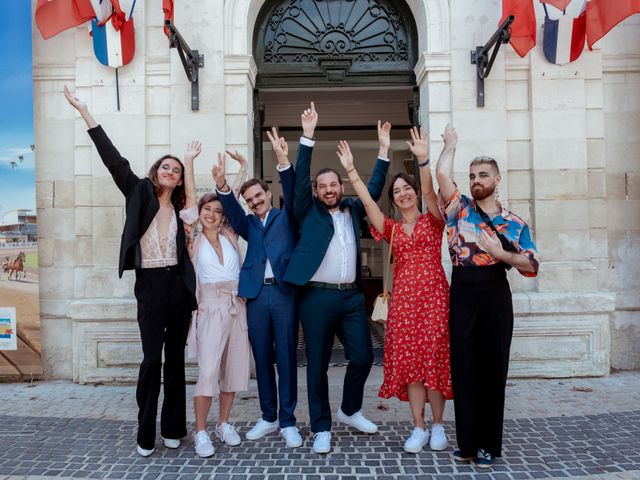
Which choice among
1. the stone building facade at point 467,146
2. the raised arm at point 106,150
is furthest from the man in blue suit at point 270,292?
the stone building facade at point 467,146

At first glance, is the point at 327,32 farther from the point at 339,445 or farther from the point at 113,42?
the point at 339,445

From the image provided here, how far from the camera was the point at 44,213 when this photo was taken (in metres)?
5.89

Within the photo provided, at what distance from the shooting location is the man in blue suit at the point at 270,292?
3896 millimetres

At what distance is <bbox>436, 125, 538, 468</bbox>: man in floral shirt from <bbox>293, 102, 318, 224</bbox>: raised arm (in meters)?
0.91

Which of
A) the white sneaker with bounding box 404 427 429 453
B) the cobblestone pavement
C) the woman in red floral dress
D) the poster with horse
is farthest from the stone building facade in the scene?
the white sneaker with bounding box 404 427 429 453

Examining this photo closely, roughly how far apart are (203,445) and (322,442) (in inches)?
31.8

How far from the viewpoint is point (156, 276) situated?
3.71 m

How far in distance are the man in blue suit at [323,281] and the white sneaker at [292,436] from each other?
0.15 m

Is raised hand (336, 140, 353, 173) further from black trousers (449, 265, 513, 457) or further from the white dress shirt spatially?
black trousers (449, 265, 513, 457)

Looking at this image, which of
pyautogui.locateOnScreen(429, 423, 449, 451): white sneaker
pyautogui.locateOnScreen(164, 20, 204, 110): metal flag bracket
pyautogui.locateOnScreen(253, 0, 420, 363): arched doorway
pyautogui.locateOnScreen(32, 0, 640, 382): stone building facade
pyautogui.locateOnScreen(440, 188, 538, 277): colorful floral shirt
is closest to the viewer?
pyautogui.locateOnScreen(440, 188, 538, 277): colorful floral shirt

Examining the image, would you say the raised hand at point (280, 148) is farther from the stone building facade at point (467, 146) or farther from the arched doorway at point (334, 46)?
the arched doorway at point (334, 46)

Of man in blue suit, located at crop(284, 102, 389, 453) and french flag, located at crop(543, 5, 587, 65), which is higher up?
french flag, located at crop(543, 5, 587, 65)

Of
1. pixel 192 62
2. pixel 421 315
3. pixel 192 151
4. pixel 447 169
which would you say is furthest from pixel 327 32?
pixel 421 315

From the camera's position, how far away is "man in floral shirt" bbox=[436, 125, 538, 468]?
3.38 m
